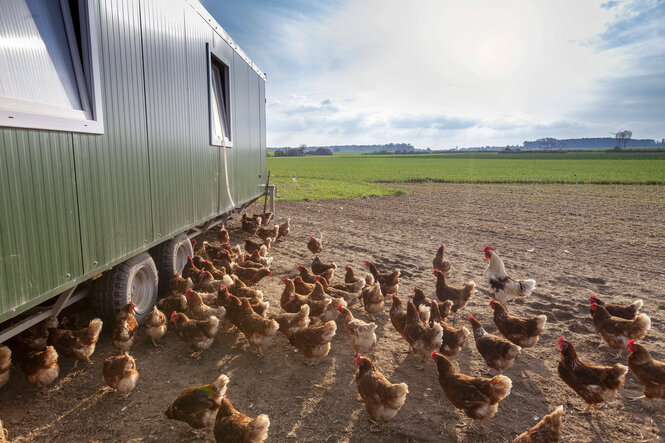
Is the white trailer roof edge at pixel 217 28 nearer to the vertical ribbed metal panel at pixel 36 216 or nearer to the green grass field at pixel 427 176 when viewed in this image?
the vertical ribbed metal panel at pixel 36 216

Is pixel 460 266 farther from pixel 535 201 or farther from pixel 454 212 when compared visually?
pixel 535 201

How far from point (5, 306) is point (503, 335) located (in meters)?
5.43

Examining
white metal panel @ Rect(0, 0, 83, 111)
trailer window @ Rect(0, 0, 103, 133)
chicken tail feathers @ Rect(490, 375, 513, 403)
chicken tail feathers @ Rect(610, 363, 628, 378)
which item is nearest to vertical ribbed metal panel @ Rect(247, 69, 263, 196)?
trailer window @ Rect(0, 0, 103, 133)

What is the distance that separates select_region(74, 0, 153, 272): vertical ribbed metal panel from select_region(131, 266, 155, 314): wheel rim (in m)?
0.71

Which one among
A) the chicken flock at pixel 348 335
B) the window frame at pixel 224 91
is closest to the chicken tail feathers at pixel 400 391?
the chicken flock at pixel 348 335

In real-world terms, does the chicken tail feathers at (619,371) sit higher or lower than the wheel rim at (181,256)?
lower

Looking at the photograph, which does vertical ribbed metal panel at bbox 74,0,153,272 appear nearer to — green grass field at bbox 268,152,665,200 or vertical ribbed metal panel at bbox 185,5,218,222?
vertical ribbed metal panel at bbox 185,5,218,222

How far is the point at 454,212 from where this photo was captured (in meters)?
16.3

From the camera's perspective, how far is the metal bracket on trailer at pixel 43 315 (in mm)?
3145

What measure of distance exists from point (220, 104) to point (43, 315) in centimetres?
605

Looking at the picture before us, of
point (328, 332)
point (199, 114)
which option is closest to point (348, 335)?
point (328, 332)

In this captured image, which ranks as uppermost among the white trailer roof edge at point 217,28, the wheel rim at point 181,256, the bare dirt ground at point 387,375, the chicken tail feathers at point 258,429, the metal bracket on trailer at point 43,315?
the white trailer roof edge at point 217,28

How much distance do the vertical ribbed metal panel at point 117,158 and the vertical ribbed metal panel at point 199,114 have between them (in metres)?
1.72

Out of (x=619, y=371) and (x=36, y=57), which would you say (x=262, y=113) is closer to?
(x=36, y=57)
